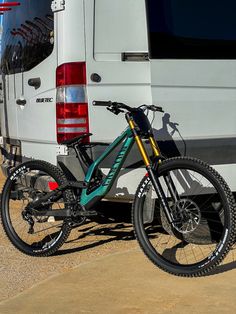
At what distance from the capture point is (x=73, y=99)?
16.0ft

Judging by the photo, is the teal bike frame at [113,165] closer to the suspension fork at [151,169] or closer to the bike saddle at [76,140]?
the suspension fork at [151,169]

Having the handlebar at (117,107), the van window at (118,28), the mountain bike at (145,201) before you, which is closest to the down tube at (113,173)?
the mountain bike at (145,201)

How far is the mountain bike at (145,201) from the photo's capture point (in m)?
4.59

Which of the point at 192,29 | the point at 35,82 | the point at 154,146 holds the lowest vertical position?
the point at 154,146

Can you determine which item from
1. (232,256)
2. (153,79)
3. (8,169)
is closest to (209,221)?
(232,256)

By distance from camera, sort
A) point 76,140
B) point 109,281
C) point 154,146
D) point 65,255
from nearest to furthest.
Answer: point 109,281
point 154,146
point 76,140
point 65,255

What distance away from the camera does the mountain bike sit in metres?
4.59

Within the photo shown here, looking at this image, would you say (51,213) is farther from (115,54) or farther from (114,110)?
(115,54)

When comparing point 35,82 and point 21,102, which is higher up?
point 35,82

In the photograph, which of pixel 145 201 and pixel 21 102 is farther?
pixel 21 102

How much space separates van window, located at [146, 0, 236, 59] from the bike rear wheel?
139cm

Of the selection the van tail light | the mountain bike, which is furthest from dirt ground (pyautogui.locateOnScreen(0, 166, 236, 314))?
the van tail light

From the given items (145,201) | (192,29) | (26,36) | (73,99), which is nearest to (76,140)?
(73,99)

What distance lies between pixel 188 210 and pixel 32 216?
4.99ft
